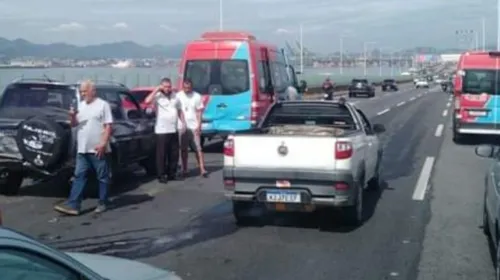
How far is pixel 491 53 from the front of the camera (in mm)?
22703

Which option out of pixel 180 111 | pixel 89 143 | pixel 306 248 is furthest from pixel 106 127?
pixel 180 111

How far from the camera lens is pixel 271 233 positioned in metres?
9.58

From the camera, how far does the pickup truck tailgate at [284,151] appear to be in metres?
9.48

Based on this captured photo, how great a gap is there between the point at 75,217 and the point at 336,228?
3420 mm

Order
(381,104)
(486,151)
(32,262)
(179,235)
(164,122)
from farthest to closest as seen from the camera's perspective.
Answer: (381,104) → (164,122) → (179,235) → (486,151) → (32,262)

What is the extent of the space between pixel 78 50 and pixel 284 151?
3177 centimetres

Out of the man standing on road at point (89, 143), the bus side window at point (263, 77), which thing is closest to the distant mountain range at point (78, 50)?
the bus side window at point (263, 77)

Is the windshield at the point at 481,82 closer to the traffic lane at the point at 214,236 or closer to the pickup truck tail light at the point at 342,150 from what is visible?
the traffic lane at the point at 214,236

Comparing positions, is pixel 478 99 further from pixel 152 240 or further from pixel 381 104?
pixel 381 104

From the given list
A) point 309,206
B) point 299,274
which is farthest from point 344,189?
point 299,274

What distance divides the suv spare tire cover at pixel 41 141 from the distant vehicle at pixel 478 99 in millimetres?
13676

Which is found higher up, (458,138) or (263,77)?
(263,77)

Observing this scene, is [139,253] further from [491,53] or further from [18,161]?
[491,53]

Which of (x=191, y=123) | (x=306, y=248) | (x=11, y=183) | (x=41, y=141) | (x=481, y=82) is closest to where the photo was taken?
(x=306, y=248)
